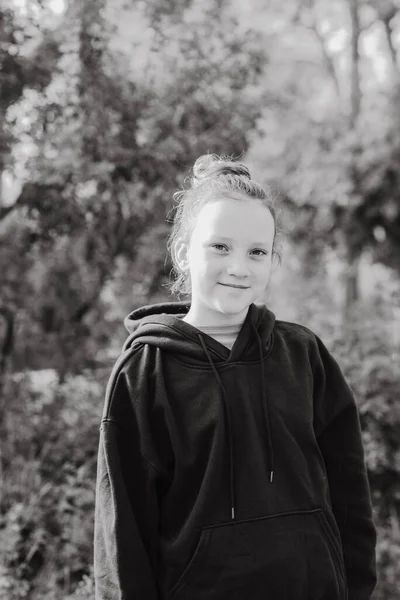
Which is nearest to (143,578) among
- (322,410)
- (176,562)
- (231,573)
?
(176,562)

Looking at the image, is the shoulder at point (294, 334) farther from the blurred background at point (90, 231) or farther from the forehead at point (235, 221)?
the blurred background at point (90, 231)

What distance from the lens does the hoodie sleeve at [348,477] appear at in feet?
6.27

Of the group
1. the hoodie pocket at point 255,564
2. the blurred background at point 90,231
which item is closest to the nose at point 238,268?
the hoodie pocket at point 255,564

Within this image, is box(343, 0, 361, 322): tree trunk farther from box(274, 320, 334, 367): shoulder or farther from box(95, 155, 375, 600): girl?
box(95, 155, 375, 600): girl

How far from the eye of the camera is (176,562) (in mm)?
1646

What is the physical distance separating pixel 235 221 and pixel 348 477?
0.78 metres

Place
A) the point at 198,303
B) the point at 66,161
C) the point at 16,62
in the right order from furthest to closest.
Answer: the point at 66,161
the point at 16,62
the point at 198,303

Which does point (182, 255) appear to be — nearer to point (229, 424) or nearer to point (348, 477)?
point (229, 424)

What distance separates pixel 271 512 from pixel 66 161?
302 centimetres

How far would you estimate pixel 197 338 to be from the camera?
70.0 inches

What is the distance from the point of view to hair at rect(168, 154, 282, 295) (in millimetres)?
1788

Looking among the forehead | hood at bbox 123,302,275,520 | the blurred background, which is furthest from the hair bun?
the blurred background

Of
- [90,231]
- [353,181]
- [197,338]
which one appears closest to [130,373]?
[197,338]

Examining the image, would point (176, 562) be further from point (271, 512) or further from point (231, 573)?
point (271, 512)
